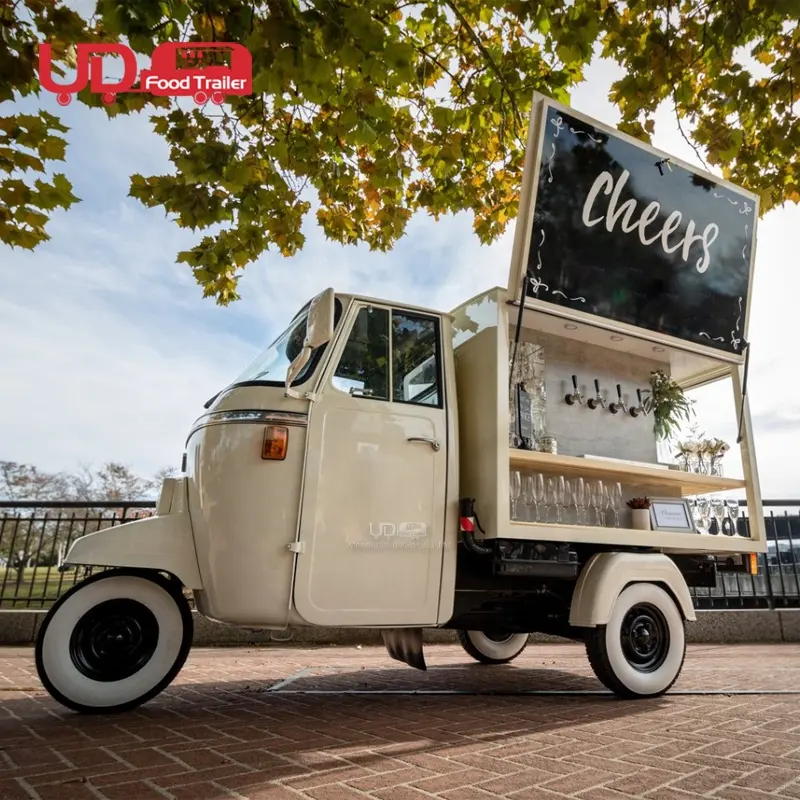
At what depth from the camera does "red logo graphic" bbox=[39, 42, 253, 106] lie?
4168mm

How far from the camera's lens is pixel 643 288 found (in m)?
4.73

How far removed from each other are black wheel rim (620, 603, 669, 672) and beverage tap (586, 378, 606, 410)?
5.68 feet

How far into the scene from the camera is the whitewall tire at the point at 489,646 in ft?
18.7

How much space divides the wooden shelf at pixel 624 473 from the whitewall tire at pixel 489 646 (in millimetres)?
1961

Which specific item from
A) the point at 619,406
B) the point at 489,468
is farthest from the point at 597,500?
the point at 489,468

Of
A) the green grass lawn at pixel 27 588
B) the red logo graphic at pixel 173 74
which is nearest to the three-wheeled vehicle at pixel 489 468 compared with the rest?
the red logo graphic at pixel 173 74

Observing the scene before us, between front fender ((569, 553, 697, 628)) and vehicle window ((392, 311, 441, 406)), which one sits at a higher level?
vehicle window ((392, 311, 441, 406))

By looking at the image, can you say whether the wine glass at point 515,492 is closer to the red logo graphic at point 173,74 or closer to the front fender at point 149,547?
the front fender at point 149,547

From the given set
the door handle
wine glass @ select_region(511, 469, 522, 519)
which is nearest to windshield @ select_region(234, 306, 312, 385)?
the door handle

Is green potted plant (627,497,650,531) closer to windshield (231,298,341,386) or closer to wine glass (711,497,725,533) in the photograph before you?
wine glass (711,497,725,533)

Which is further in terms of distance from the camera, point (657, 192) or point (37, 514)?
point (37, 514)

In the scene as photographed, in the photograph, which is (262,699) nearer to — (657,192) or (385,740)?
(385,740)

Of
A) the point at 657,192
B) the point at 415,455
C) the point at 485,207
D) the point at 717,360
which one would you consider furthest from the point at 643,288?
the point at 485,207

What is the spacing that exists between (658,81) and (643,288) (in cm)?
179
